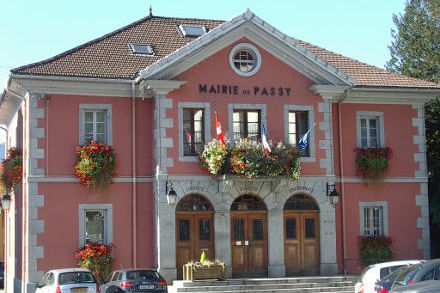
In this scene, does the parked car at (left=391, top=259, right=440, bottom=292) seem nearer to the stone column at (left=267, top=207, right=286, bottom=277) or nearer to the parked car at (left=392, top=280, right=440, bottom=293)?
the parked car at (left=392, top=280, right=440, bottom=293)

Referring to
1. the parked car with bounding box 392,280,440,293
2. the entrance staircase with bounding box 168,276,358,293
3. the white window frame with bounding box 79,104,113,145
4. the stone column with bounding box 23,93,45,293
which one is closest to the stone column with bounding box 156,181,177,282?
the entrance staircase with bounding box 168,276,358,293

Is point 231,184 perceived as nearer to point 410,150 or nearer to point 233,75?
point 233,75

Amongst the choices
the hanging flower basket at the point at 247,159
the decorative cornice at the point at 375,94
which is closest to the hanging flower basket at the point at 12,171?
the hanging flower basket at the point at 247,159

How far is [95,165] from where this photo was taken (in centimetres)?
2778

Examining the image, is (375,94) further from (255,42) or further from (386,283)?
(386,283)

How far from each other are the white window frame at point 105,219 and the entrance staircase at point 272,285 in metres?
3.08

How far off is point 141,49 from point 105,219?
655 cm

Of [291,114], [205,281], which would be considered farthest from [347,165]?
[205,281]

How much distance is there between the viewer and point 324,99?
29.9 m

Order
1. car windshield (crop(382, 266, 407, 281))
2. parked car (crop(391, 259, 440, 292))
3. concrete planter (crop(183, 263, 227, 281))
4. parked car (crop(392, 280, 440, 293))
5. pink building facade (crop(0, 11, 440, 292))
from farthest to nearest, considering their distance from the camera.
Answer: pink building facade (crop(0, 11, 440, 292))
concrete planter (crop(183, 263, 227, 281))
car windshield (crop(382, 266, 407, 281))
parked car (crop(391, 259, 440, 292))
parked car (crop(392, 280, 440, 293))

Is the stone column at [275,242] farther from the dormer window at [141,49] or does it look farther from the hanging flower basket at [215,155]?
the dormer window at [141,49]

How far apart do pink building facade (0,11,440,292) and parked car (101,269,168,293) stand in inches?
142

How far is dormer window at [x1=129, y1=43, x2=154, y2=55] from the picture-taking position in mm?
30370

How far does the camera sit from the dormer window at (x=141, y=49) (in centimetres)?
3037
